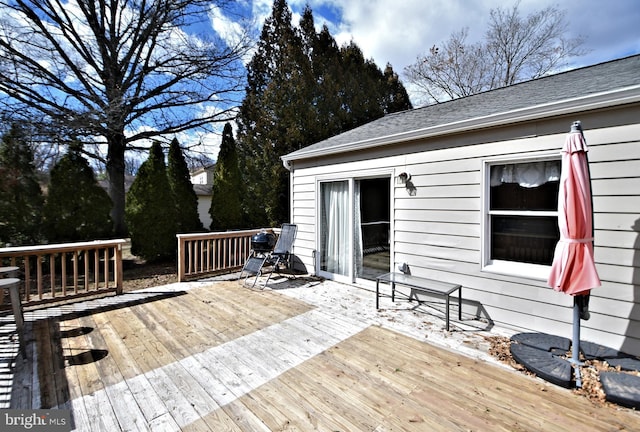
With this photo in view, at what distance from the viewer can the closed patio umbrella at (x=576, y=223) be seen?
2307mm

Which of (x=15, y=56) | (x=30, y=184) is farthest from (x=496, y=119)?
(x=15, y=56)

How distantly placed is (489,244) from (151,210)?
7624mm

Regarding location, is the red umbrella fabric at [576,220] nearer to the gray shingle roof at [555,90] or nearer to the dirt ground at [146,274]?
the gray shingle roof at [555,90]

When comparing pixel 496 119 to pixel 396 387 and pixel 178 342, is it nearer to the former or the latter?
pixel 396 387

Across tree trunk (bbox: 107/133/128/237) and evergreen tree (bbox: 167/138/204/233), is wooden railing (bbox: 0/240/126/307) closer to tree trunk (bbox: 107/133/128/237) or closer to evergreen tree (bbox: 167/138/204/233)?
evergreen tree (bbox: 167/138/204/233)

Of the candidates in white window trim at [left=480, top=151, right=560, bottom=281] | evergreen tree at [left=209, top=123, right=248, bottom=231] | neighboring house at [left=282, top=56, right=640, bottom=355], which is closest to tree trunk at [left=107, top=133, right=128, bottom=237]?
evergreen tree at [left=209, top=123, right=248, bottom=231]

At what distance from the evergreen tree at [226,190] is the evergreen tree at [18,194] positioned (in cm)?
390

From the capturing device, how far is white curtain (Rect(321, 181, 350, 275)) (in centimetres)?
520

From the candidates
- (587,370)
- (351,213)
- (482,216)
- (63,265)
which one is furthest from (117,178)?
(587,370)

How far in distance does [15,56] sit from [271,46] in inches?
320

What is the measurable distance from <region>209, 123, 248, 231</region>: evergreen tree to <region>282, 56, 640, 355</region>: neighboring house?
177 inches

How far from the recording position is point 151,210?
743 centimetres

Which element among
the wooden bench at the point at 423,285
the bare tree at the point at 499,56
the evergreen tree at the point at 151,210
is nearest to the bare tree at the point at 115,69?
the evergreen tree at the point at 151,210

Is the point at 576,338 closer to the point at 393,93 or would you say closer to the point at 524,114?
the point at 524,114
